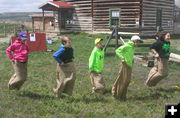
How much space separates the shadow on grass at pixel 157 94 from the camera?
615 centimetres

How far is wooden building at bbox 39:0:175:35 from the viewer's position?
21250 mm

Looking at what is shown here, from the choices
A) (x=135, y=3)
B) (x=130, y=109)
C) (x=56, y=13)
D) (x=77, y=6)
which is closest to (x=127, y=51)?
(x=130, y=109)

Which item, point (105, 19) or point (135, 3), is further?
point (105, 19)

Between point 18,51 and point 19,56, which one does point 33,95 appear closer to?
point 19,56

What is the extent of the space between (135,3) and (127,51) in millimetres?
16376

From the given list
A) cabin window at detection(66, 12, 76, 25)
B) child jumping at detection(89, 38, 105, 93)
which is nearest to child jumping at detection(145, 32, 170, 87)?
child jumping at detection(89, 38, 105, 93)

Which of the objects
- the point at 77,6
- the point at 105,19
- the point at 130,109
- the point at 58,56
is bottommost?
the point at 130,109

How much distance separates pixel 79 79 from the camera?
812 cm

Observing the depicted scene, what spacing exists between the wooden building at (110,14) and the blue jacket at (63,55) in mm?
14605

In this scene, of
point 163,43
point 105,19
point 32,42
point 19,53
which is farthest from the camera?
point 105,19

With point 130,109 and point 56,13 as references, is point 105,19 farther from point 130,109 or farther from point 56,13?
point 130,109

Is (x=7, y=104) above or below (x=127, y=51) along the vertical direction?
below

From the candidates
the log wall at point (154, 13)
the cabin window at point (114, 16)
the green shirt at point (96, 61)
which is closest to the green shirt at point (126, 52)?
the green shirt at point (96, 61)

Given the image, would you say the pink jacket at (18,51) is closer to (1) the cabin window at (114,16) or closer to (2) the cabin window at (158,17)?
→ (1) the cabin window at (114,16)
